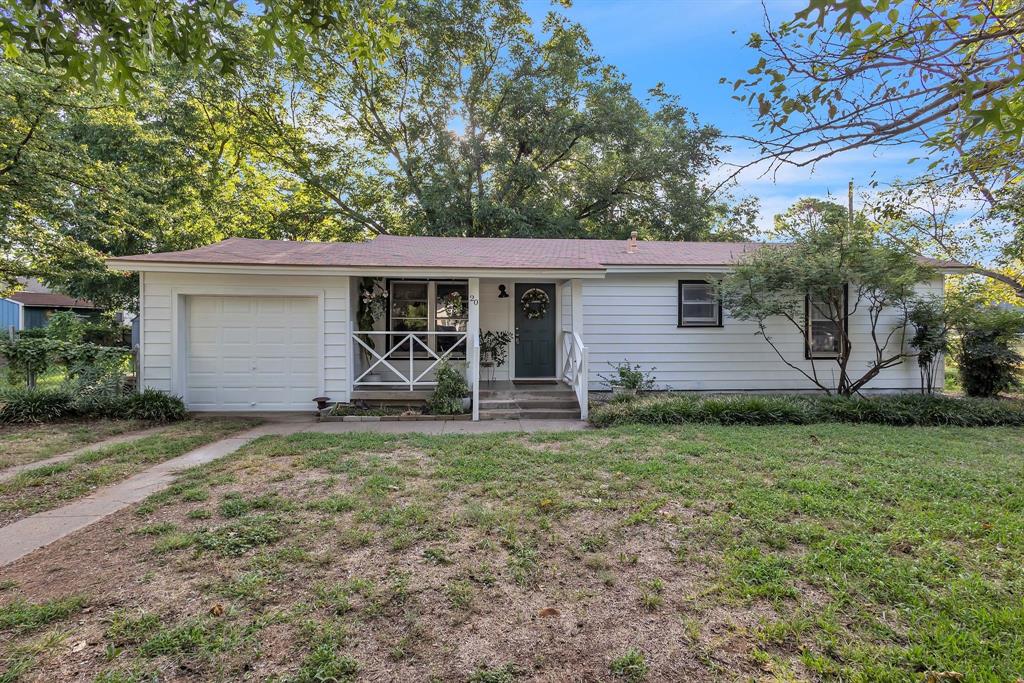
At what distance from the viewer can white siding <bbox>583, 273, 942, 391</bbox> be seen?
9.91 m

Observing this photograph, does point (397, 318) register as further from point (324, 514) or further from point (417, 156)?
point (417, 156)

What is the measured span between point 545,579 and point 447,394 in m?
5.75

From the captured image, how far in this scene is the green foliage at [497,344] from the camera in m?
10.1

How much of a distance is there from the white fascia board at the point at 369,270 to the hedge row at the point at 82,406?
7.30 feet

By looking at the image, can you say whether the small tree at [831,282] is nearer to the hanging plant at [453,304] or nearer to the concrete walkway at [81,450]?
the hanging plant at [453,304]

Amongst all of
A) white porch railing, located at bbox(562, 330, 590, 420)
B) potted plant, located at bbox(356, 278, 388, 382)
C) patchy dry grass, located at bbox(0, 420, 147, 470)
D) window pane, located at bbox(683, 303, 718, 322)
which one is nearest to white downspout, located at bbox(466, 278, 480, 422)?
white porch railing, located at bbox(562, 330, 590, 420)

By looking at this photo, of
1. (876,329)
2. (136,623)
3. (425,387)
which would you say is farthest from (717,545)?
(876,329)

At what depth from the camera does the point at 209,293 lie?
8.56 meters

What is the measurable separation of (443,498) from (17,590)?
2718mm

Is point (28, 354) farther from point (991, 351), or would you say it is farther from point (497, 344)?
point (991, 351)

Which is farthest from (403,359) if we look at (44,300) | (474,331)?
(44,300)

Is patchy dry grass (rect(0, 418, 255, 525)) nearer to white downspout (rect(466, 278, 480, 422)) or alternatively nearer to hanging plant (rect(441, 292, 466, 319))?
white downspout (rect(466, 278, 480, 422))

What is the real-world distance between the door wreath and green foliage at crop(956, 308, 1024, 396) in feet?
26.9

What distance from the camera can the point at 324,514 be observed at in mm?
3791
